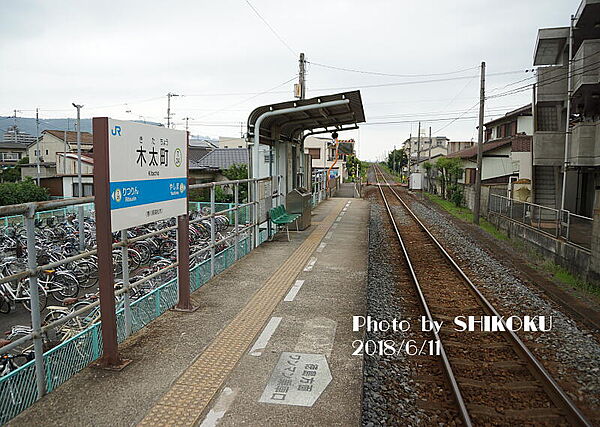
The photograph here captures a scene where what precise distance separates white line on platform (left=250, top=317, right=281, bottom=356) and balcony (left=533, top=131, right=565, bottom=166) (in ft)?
49.2

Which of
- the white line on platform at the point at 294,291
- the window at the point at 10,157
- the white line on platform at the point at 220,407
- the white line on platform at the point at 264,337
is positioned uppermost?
the window at the point at 10,157

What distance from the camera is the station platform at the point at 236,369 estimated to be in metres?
3.40

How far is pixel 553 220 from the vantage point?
40.4ft

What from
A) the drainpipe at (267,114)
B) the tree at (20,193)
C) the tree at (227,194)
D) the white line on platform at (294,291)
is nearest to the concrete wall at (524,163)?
the tree at (227,194)

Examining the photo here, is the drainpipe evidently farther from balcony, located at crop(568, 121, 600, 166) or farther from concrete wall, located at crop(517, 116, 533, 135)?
concrete wall, located at crop(517, 116, 533, 135)

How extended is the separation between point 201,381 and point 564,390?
3.73 meters

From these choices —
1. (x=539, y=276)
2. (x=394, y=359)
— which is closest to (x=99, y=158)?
(x=394, y=359)

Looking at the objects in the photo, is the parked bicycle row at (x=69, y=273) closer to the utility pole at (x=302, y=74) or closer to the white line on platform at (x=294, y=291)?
the white line on platform at (x=294, y=291)

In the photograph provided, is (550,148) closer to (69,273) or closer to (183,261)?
(183,261)

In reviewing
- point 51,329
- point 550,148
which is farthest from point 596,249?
point 51,329

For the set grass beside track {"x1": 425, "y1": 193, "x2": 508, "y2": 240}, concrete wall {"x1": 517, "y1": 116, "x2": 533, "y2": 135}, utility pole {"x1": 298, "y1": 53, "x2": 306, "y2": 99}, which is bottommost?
grass beside track {"x1": 425, "y1": 193, "x2": 508, "y2": 240}

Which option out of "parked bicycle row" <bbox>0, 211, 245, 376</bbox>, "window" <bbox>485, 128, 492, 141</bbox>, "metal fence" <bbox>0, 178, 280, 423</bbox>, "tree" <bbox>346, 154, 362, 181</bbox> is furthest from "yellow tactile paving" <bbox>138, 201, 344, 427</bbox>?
"tree" <bbox>346, 154, 362, 181</bbox>

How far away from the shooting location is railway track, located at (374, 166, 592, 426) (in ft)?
14.1

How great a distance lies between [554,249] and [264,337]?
953 cm
